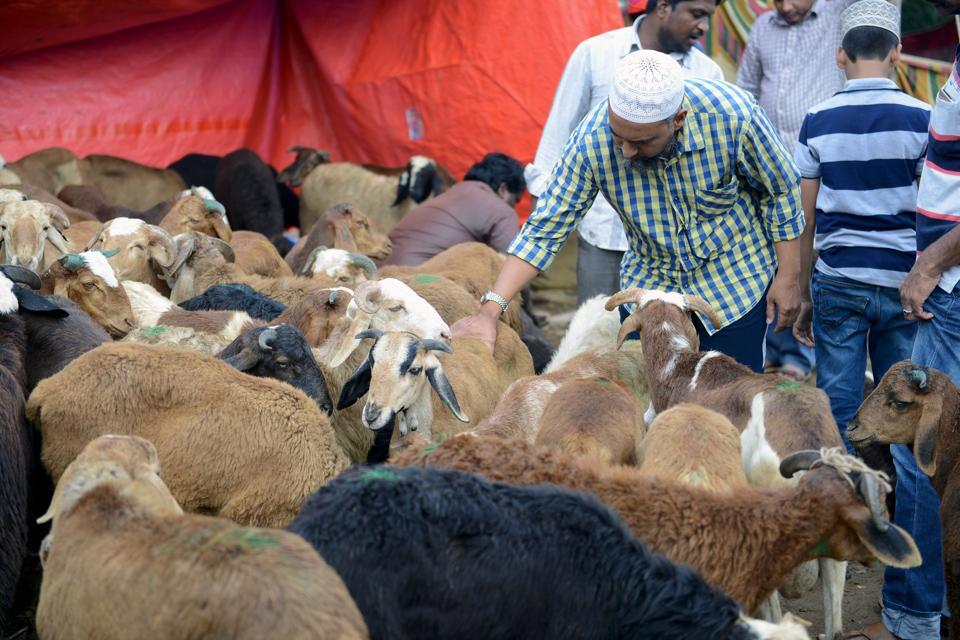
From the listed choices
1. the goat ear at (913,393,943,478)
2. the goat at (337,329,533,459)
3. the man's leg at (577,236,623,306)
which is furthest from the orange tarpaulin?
the goat ear at (913,393,943,478)

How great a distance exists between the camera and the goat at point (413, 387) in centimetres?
467

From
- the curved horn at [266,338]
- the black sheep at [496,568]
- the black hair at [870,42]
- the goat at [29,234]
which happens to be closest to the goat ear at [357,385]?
the curved horn at [266,338]

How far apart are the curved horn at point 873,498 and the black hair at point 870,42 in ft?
8.48

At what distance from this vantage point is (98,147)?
1010 cm

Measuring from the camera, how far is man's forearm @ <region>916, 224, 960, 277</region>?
4.23 m

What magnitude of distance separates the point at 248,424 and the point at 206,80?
7.05m

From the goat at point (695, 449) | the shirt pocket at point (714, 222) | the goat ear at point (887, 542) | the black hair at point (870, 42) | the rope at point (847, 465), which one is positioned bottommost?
the goat at point (695, 449)

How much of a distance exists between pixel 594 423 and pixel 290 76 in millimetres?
7576

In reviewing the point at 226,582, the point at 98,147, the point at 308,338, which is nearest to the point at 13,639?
the point at 308,338

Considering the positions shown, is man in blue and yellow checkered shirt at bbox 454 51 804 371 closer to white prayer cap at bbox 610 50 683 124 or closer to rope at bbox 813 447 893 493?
white prayer cap at bbox 610 50 683 124

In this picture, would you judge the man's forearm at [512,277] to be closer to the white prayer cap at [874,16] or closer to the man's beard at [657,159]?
the man's beard at [657,159]

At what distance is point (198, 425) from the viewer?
4.12 m

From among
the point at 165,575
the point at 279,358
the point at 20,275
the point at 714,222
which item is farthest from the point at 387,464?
the point at 20,275

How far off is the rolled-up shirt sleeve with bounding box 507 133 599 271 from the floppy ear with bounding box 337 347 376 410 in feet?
2.81
